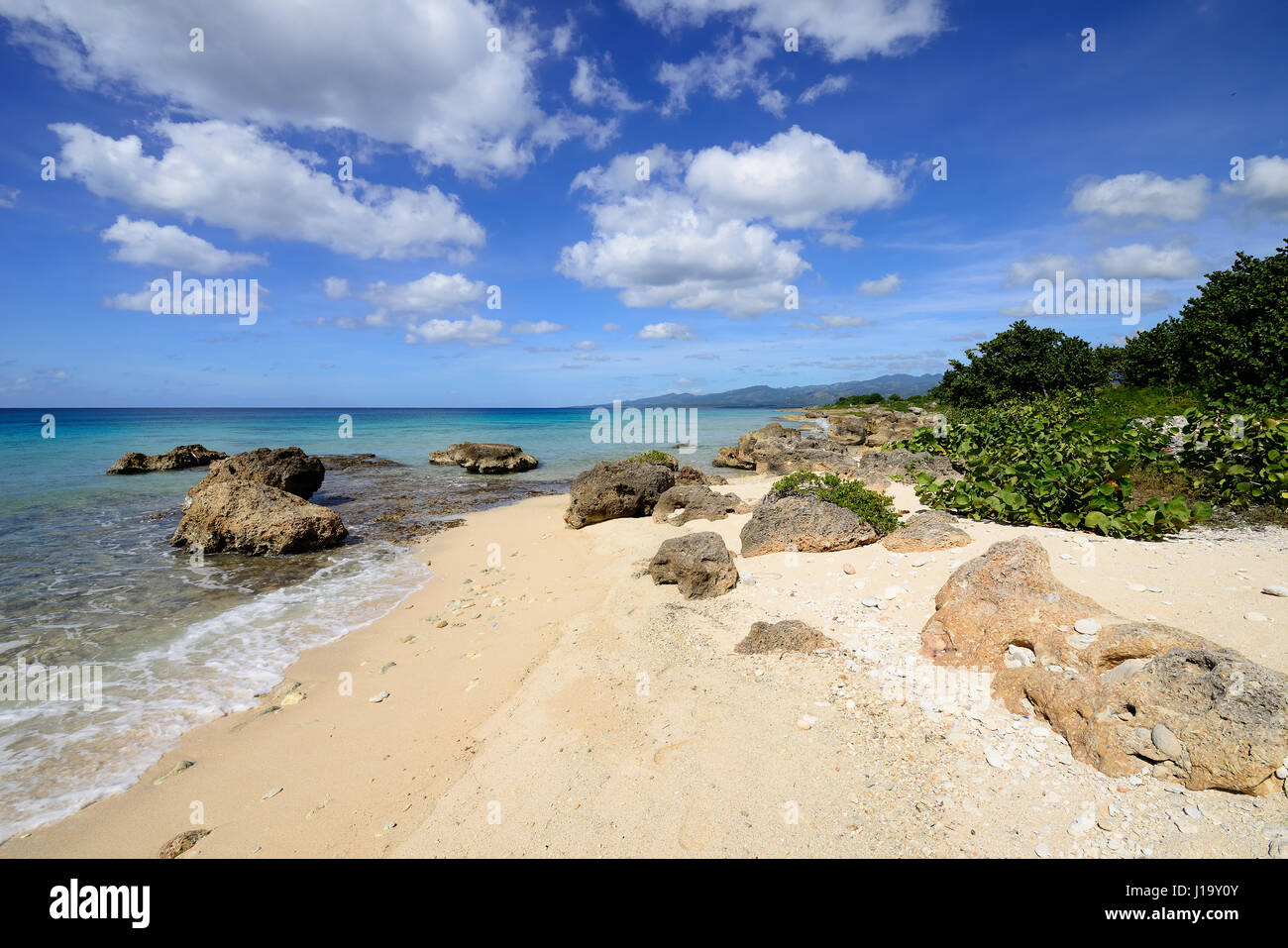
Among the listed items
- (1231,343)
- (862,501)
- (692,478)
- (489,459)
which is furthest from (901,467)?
(489,459)

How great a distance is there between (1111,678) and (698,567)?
16.6 ft

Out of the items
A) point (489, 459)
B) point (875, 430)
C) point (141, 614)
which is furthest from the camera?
point (875, 430)

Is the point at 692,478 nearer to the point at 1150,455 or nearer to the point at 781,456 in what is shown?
the point at 781,456

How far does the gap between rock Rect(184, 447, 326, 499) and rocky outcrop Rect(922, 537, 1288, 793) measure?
18.7 m

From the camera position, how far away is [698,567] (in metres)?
8.34

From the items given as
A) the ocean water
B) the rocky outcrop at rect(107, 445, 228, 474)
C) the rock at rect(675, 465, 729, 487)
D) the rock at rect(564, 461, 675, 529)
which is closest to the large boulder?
the ocean water

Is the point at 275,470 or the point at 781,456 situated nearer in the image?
the point at 275,470

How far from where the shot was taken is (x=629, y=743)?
500 centimetres

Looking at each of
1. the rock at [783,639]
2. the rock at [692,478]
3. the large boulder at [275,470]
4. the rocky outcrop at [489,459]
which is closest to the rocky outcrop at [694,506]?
the rock at [692,478]

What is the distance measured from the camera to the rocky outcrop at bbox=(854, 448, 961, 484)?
45.5 feet

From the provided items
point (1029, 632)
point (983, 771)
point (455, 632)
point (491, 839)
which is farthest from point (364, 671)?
point (1029, 632)

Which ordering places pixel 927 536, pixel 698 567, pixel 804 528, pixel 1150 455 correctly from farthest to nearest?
pixel 1150 455, pixel 804 528, pixel 698 567, pixel 927 536

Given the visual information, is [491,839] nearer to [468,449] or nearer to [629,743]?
[629,743]

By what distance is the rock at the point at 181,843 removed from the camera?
4.46 metres
